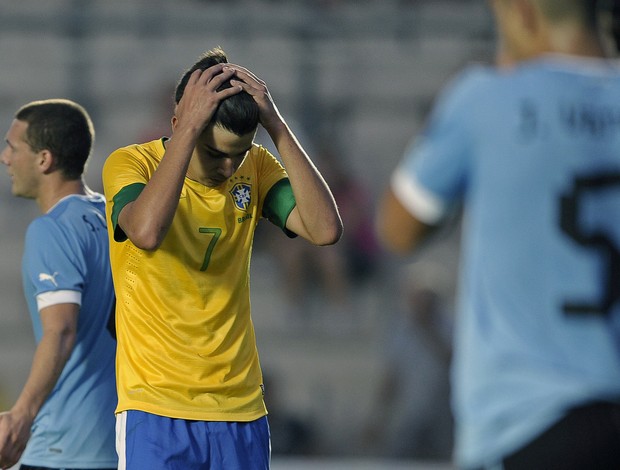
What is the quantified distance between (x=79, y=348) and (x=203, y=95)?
1305 mm

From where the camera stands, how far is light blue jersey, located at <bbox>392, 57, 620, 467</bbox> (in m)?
2.54

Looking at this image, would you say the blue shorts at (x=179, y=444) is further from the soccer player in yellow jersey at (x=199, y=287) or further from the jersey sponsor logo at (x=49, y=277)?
the jersey sponsor logo at (x=49, y=277)

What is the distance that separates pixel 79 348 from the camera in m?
4.48

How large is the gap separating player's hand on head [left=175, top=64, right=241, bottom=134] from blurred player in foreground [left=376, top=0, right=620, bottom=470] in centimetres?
117

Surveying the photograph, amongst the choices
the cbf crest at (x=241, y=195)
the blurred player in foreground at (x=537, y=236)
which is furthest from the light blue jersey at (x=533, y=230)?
the cbf crest at (x=241, y=195)

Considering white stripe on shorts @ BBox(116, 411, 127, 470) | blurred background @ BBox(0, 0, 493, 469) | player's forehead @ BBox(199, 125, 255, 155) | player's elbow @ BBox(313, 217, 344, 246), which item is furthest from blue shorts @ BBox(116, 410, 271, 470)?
blurred background @ BBox(0, 0, 493, 469)

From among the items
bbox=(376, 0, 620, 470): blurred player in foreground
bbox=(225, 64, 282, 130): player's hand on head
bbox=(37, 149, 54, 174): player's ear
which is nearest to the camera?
bbox=(376, 0, 620, 470): blurred player in foreground

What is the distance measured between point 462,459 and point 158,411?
1.50m

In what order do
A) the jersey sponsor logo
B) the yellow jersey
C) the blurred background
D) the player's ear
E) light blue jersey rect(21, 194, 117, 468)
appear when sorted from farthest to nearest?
the blurred background
the player's ear
light blue jersey rect(21, 194, 117, 468)
the jersey sponsor logo
the yellow jersey

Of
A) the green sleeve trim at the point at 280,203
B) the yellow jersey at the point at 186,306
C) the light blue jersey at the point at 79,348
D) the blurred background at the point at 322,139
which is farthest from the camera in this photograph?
the blurred background at the point at 322,139

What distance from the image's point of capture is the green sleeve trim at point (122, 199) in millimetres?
3818

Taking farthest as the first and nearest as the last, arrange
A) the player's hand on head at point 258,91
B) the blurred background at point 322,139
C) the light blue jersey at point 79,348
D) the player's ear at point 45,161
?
the blurred background at point 322,139, the player's ear at point 45,161, the light blue jersey at point 79,348, the player's hand on head at point 258,91

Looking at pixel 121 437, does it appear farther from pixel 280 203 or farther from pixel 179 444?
pixel 280 203

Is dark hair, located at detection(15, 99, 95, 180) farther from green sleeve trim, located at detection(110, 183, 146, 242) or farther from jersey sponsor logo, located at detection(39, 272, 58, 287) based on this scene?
green sleeve trim, located at detection(110, 183, 146, 242)
